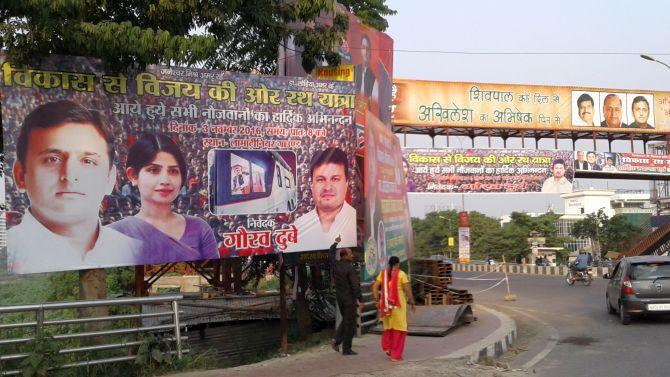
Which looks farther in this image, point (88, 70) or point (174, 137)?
point (174, 137)

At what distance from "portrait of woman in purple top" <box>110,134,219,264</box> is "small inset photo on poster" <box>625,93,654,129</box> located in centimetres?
3289

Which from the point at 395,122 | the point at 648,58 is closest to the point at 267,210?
the point at 648,58

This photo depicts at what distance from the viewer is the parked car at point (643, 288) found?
39.2ft

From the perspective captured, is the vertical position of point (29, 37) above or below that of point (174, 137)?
above

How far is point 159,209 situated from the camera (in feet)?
28.4

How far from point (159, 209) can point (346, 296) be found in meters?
2.77

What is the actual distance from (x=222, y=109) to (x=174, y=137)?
83 cm

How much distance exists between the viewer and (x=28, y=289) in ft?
83.2

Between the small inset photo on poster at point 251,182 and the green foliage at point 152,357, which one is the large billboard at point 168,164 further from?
the green foliage at point 152,357

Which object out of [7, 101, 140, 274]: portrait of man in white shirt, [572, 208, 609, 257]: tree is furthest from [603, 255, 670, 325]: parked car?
[572, 208, 609, 257]: tree

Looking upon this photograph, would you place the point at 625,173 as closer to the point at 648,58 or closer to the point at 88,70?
the point at 648,58

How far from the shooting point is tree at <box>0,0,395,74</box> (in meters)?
7.17

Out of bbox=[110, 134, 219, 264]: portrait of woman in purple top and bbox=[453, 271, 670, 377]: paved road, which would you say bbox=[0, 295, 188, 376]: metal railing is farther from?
bbox=[453, 271, 670, 377]: paved road

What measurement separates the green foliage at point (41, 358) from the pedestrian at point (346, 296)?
361 centimetres
